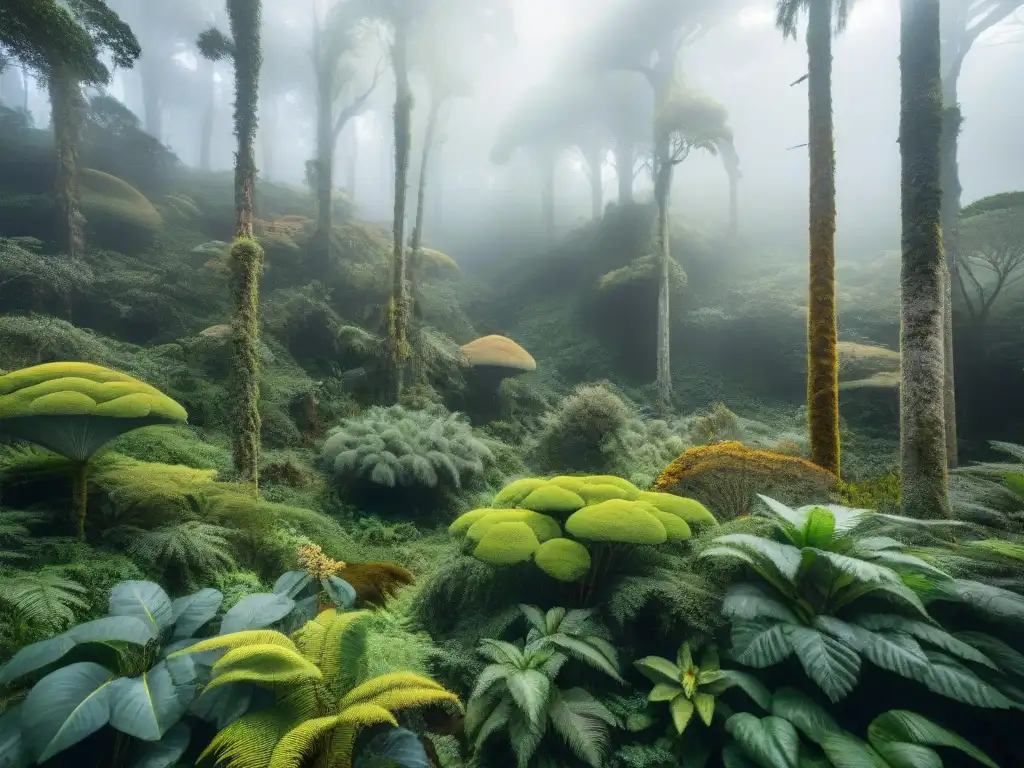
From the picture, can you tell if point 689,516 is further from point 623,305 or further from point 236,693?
point 623,305

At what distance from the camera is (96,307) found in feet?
32.4

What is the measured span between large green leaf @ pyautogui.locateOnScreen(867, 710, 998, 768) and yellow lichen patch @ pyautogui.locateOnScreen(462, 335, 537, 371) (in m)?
10.1

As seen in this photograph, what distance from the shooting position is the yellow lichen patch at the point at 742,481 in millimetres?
4953

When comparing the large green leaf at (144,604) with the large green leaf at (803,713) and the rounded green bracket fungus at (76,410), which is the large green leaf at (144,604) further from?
the large green leaf at (803,713)

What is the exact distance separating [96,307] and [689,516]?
12.7 metres

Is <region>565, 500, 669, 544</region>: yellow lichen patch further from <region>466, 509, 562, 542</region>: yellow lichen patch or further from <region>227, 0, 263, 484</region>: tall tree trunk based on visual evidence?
<region>227, 0, 263, 484</region>: tall tree trunk

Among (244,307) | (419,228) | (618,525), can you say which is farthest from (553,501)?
(419,228)

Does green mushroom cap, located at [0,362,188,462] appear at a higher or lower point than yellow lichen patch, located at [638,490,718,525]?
higher

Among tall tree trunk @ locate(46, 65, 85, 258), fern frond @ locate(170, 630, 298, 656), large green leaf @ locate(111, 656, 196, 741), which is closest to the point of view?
large green leaf @ locate(111, 656, 196, 741)

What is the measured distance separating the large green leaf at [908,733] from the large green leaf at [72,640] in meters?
3.48

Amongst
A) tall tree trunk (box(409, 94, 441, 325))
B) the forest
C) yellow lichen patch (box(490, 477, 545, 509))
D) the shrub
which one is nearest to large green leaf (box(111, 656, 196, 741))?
the forest

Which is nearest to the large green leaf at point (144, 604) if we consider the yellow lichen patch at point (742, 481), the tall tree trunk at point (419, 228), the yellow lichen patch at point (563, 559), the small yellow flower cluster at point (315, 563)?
the small yellow flower cluster at point (315, 563)

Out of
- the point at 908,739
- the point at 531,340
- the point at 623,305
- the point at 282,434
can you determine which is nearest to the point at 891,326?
the point at 623,305

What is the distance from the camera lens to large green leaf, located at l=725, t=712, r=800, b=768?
202 cm
